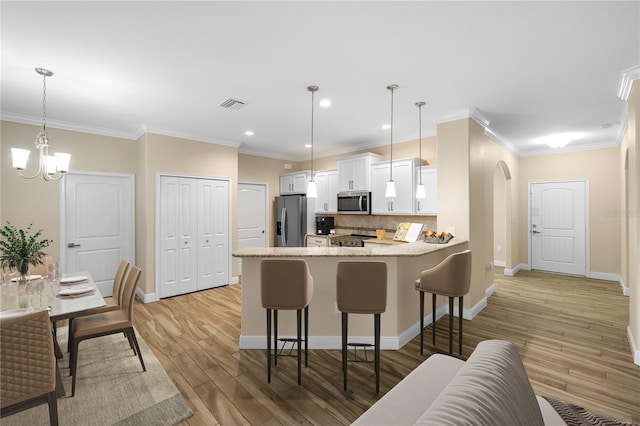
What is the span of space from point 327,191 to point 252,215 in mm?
1687

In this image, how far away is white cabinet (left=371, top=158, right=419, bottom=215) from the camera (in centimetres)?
479

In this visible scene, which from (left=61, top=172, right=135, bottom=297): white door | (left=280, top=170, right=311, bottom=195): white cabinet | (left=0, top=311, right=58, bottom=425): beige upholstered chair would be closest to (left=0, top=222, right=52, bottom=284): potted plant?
(left=0, top=311, right=58, bottom=425): beige upholstered chair

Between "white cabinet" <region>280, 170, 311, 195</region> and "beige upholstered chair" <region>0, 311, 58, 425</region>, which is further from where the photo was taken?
"white cabinet" <region>280, 170, 311, 195</region>

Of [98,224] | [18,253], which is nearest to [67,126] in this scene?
[98,224]

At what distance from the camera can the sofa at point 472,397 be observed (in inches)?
35.2

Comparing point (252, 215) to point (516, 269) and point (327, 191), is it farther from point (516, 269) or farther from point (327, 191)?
point (516, 269)

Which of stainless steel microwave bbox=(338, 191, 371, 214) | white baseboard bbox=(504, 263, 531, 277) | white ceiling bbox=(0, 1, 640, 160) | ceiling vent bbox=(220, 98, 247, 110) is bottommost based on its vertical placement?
white baseboard bbox=(504, 263, 531, 277)

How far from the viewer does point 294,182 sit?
6535 millimetres

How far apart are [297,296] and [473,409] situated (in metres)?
1.61

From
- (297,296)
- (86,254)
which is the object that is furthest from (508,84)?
(86,254)

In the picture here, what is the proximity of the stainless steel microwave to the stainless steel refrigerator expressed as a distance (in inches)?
29.3

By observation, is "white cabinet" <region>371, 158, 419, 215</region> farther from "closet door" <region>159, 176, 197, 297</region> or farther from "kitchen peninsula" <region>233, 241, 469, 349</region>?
"closet door" <region>159, 176, 197, 297</region>

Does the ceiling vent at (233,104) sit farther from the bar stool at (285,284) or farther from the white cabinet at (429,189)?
the white cabinet at (429,189)

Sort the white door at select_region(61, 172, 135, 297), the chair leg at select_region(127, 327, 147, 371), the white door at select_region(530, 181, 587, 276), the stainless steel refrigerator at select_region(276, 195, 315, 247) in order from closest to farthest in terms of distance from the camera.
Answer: the chair leg at select_region(127, 327, 147, 371)
the white door at select_region(61, 172, 135, 297)
the white door at select_region(530, 181, 587, 276)
the stainless steel refrigerator at select_region(276, 195, 315, 247)
